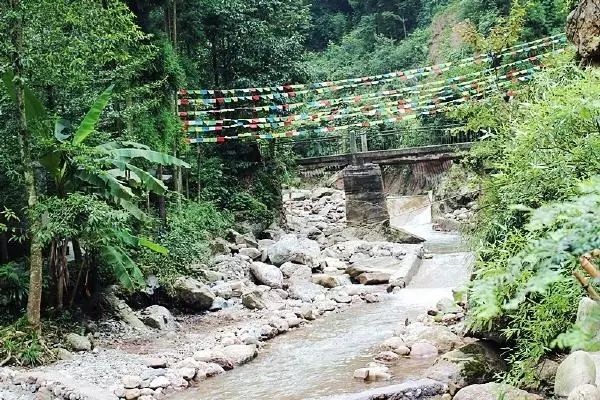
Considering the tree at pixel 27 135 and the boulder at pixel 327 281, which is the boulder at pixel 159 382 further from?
the boulder at pixel 327 281

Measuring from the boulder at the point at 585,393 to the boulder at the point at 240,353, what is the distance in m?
4.34

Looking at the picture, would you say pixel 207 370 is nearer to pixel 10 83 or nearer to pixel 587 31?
pixel 10 83

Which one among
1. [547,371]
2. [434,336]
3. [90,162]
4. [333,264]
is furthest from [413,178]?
[547,371]

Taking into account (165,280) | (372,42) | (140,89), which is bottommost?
(165,280)

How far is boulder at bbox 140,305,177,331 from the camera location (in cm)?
849

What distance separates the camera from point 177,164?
28.6 feet

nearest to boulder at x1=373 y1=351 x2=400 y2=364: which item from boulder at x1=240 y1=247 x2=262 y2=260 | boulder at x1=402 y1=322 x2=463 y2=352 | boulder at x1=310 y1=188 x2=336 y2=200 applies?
boulder at x1=402 y1=322 x2=463 y2=352

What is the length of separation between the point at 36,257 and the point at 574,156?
242 inches

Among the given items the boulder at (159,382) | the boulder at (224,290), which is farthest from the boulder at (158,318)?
the boulder at (159,382)

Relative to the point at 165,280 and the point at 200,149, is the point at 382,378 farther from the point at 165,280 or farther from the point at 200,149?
the point at 200,149

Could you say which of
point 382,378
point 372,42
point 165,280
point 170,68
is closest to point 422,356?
point 382,378

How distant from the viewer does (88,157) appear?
290 inches

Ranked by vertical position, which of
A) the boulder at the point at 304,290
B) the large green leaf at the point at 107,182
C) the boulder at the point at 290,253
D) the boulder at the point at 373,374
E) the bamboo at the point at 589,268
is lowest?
the boulder at the point at 304,290

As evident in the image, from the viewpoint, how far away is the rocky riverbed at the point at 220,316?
20.6ft
